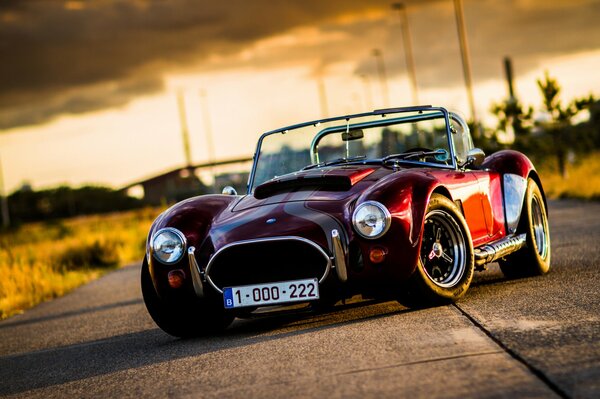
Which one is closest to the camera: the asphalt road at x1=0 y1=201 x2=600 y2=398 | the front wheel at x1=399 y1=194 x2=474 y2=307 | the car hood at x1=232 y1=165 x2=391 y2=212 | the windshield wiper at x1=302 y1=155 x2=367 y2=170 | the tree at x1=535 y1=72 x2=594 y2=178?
the asphalt road at x1=0 y1=201 x2=600 y2=398

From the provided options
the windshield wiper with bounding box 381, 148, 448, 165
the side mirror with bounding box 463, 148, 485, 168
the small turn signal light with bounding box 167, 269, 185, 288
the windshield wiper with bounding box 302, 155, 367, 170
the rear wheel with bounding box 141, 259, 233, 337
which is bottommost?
the rear wheel with bounding box 141, 259, 233, 337

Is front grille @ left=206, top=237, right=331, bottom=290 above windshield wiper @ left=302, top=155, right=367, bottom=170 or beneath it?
beneath

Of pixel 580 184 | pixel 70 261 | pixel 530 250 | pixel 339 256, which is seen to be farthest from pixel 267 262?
pixel 580 184

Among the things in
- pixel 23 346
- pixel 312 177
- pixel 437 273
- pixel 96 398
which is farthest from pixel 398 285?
pixel 23 346

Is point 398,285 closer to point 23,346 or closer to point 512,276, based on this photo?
point 512,276

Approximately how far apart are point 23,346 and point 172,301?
232cm

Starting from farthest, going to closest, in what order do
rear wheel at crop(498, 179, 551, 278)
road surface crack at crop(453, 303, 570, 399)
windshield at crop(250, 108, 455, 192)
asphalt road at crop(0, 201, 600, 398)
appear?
rear wheel at crop(498, 179, 551, 278)
windshield at crop(250, 108, 455, 192)
asphalt road at crop(0, 201, 600, 398)
road surface crack at crop(453, 303, 570, 399)

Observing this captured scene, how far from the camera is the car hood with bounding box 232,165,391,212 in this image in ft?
23.3

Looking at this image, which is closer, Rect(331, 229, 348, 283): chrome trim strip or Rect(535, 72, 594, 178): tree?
Rect(331, 229, 348, 283): chrome trim strip

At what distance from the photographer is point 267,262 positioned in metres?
6.82

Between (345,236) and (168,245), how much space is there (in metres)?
1.34

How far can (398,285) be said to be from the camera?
6.73 metres

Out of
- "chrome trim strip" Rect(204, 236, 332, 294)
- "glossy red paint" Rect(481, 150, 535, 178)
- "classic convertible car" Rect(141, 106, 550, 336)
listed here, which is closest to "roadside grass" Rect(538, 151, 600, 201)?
"glossy red paint" Rect(481, 150, 535, 178)

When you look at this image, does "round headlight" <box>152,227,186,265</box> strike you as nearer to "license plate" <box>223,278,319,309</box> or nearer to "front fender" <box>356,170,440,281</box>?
"license plate" <box>223,278,319,309</box>
